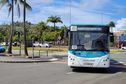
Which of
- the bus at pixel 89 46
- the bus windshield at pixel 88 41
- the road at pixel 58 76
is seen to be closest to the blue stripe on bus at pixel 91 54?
the bus at pixel 89 46

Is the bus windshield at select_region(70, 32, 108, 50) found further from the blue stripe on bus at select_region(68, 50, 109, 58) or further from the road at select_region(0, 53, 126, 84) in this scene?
the road at select_region(0, 53, 126, 84)

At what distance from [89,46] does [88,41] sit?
12.1 inches

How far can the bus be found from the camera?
22625 mm

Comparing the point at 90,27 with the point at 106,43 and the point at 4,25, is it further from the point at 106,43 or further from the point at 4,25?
the point at 4,25

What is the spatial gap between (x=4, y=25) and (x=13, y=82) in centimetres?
15258

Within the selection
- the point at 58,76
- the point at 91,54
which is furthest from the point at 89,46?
the point at 58,76

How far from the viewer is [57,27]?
146 m

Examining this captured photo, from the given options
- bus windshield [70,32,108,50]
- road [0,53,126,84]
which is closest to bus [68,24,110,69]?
bus windshield [70,32,108,50]

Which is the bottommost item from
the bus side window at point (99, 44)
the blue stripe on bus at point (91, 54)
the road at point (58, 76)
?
the road at point (58, 76)

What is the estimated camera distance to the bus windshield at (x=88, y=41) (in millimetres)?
22781

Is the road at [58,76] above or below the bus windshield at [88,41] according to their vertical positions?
below

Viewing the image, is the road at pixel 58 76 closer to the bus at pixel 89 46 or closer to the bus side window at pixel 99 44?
the bus at pixel 89 46

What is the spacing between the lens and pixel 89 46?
22.8 meters

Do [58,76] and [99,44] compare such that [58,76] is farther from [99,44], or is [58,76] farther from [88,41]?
[99,44]
